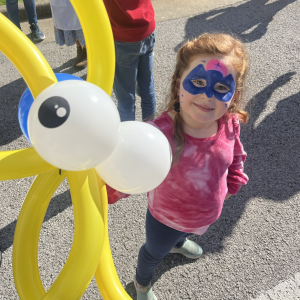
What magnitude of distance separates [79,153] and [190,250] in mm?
1720

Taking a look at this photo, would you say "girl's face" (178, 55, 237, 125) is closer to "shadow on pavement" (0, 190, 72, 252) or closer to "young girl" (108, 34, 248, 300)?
"young girl" (108, 34, 248, 300)

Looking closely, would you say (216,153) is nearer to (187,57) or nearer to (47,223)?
(187,57)

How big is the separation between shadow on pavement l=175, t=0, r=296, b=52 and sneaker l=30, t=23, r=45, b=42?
1869mm

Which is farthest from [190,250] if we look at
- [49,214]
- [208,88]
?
[208,88]

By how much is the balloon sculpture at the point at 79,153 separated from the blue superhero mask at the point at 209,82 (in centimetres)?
38

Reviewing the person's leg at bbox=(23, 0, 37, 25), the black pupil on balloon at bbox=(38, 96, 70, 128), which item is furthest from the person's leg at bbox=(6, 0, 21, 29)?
the black pupil on balloon at bbox=(38, 96, 70, 128)

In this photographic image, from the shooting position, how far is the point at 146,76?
2.71 metres

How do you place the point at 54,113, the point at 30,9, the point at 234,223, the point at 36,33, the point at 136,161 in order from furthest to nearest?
1. the point at 36,33
2. the point at 30,9
3. the point at 234,223
4. the point at 136,161
5. the point at 54,113

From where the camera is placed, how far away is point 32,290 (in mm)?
1014

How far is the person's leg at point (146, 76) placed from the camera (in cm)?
246

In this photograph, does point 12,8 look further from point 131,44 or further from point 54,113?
point 54,113

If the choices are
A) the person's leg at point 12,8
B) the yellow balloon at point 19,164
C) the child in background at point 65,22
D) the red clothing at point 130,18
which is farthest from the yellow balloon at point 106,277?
the person's leg at point 12,8

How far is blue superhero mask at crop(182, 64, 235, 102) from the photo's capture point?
1312 mm

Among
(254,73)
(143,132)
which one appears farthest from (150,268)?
(254,73)
